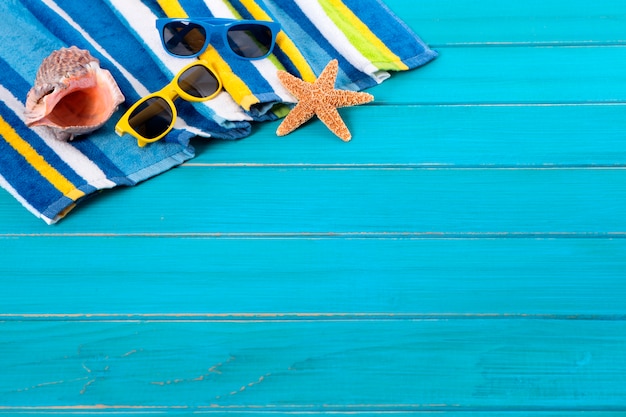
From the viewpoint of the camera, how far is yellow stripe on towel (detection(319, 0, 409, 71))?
1.43 metres

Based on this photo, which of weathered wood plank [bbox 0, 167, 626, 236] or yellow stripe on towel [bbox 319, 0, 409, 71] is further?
yellow stripe on towel [bbox 319, 0, 409, 71]

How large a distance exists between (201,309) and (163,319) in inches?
2.8

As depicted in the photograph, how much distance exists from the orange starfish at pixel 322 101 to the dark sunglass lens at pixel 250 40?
Result: 0.46 ft

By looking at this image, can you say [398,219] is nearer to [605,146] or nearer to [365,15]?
[605,146]

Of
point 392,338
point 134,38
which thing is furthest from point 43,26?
point 392,338

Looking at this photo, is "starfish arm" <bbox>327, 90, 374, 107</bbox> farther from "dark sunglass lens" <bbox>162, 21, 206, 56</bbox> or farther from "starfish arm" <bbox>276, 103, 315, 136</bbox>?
"dark sunglass lens" <bbox>162, 21, 206, 56</bbox>

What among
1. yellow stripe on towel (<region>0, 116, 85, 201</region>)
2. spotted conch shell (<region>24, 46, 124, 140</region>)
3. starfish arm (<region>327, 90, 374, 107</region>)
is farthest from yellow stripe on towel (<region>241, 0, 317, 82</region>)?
yellow stripe on towel (<region>0, 116, 85, 201</region>)

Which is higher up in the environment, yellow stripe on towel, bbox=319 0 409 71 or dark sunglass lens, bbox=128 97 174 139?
dark sunglass lens, bbox=128 97 174 139

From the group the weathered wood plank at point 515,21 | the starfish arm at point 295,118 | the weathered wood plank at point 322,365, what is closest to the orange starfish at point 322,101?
the starfish arm at point 295,118

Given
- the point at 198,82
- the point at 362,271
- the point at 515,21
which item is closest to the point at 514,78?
the point at 515,21

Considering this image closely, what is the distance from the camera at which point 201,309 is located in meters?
1.14

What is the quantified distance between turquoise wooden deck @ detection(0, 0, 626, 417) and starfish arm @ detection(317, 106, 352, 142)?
0.03 metres

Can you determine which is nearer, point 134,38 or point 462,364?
point 462,364

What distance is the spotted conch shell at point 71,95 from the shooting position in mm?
1242
